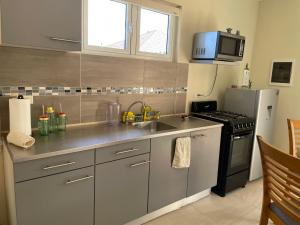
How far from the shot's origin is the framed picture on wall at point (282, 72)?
10.9ft

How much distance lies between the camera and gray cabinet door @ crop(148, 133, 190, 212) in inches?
82.7

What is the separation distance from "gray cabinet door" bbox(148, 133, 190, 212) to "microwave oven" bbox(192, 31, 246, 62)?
3.39 ft

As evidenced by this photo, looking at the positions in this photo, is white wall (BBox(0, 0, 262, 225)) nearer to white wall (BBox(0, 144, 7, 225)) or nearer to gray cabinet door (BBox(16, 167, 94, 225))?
gray cabinet door (BBox(16, 167, 94, 225))

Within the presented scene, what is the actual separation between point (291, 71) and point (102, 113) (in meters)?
2.68

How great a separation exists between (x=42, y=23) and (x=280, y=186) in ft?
5.92

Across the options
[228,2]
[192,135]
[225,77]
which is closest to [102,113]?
[192,135]

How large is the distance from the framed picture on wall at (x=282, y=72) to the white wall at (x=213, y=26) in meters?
0.44

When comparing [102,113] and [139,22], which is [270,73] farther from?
[102,113]

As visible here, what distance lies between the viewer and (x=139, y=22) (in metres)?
2.47

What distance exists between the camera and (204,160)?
254 centimetres

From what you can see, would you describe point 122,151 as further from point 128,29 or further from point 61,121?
point 128,29

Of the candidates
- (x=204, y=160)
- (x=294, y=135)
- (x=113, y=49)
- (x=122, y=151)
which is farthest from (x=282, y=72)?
(x=122, y=151)

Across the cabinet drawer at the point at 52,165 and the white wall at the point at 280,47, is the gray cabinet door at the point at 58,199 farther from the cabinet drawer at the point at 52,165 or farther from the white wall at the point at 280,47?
the white wall at the point at 280,47

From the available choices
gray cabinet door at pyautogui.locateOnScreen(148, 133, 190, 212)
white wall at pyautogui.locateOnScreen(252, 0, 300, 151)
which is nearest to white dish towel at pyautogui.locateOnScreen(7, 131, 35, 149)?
gray cabinet door at pyautogui.locateOnScreen(148, 133, 190, 212)
